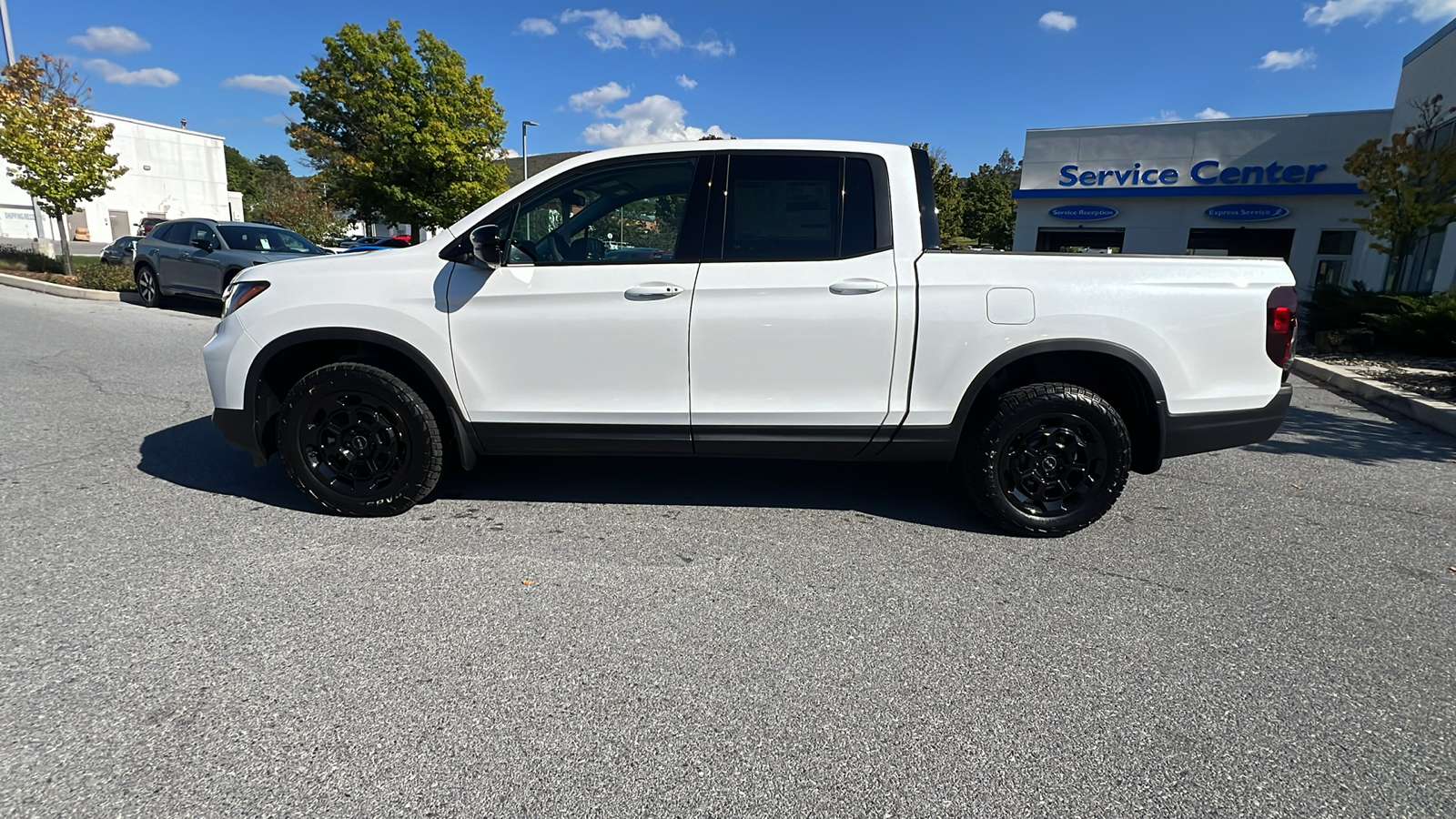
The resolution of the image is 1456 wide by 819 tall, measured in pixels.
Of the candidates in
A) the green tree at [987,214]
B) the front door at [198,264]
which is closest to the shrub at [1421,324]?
the front door at [198,264]

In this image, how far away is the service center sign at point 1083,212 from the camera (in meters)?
22.7

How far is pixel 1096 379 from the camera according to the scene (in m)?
3.82

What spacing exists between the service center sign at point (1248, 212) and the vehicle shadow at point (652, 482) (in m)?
22.0

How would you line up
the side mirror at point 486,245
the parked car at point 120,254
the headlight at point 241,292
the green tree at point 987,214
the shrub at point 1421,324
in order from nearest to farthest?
the side mirror at point 486,245 → the headlight at point 241,292 → the shrub at point 1421,324 → the parked car at point 120,254 → the green tree at point 987,214

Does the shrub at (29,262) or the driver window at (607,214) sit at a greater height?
the driver window at (607,214)

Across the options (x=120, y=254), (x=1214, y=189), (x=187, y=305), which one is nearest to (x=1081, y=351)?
(x=187, y=305)

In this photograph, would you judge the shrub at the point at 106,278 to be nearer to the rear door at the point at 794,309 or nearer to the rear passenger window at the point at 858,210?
the rear door at the point at 794,309

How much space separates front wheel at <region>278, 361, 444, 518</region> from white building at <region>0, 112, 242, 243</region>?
66.8 meters

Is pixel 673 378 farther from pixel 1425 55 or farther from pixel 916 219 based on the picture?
pixel 1425 55

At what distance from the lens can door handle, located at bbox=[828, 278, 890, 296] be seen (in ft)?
11.3

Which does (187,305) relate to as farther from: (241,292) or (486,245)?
(486,245)

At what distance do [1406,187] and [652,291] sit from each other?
1484cm

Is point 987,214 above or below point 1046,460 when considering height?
above

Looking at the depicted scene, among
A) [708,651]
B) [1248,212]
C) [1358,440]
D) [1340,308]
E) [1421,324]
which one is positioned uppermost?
[1248,212]
